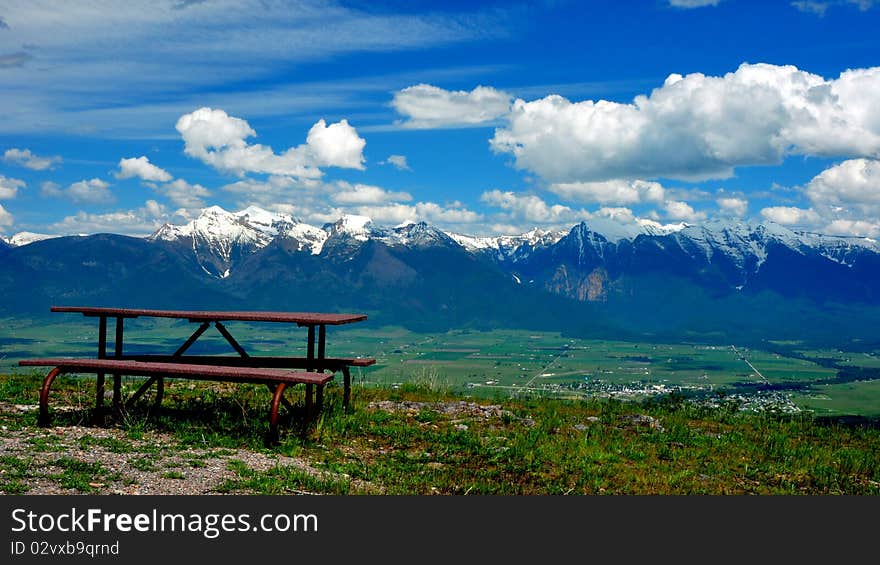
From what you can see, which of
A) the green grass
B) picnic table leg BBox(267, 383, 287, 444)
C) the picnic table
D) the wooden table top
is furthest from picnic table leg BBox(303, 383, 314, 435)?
the wooden table top

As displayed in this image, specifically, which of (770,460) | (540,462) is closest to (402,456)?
(540,462)

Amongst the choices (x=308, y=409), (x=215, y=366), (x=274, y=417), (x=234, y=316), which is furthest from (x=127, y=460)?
(x=234, y=316)

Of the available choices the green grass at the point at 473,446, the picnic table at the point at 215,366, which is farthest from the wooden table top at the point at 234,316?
the green grass at the point at 473,446

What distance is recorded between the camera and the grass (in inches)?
473

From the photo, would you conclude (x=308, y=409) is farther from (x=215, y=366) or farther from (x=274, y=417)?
(x=215, y=366)

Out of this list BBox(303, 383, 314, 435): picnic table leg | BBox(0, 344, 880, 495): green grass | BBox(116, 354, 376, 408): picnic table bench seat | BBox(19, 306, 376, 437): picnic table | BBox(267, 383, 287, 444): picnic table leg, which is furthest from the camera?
BBox(116, 354, 376, 408): picnic table bench seat

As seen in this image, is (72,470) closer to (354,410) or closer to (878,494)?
(354,410)

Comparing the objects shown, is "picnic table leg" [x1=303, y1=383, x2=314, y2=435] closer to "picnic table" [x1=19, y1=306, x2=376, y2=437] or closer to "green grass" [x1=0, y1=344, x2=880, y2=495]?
"picnic table" [x1=19, y1=306, x2=376, y2=437]

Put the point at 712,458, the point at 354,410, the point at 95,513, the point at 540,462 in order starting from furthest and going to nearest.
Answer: the point at 354,410
the point at 712,458
the point at 540,462
the point at 95,513

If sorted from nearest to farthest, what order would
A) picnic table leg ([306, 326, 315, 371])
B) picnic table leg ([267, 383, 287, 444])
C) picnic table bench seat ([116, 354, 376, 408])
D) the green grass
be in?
the green grass, picnic table leg ([267, 383, 287, 444]), picnic table leg ([306, 326, 315, 371]), picnic table bench seat ([116, 354, 376, 408])

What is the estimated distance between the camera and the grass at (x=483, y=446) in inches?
473

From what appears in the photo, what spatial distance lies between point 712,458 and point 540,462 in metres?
3.81

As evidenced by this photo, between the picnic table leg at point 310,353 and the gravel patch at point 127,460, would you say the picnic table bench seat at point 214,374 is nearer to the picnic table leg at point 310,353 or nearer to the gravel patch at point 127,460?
the gravel patch at point 127,460

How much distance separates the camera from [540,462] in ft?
45.0
